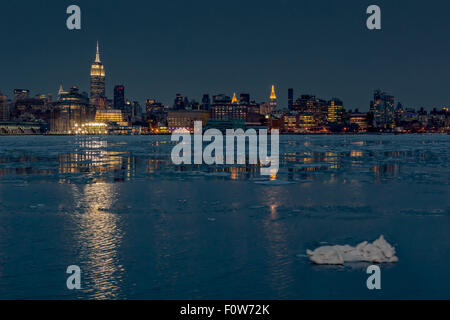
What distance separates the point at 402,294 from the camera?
342 inches

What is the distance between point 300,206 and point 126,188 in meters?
9.02

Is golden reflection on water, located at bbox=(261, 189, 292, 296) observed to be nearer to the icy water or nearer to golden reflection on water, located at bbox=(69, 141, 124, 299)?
the icy water

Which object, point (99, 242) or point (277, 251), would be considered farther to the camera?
point (99, 242)

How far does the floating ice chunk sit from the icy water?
0.27 m

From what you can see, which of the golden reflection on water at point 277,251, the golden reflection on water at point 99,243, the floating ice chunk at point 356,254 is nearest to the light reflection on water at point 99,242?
the golden reflection on water at point 99,243

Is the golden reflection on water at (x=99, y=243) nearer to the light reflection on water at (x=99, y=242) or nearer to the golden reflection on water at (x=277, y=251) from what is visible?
the light reflection on water at (x=99, y=242)

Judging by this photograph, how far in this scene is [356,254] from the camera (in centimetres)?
1087

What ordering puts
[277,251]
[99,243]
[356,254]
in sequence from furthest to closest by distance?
[99,243], [277,251], [356,254]

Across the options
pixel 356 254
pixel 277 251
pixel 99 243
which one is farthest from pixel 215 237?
pixel 356 254

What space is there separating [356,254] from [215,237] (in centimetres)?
380

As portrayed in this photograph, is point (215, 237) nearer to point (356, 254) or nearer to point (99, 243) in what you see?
point (99, 243)

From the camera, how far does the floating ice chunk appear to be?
414 inches

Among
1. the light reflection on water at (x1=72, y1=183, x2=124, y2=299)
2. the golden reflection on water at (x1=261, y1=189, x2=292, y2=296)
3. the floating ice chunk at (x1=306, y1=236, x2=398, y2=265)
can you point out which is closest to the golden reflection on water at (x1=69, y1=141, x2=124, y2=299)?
the light reflection on water at (x1=72, y1=183, x2=124, y2=299)
